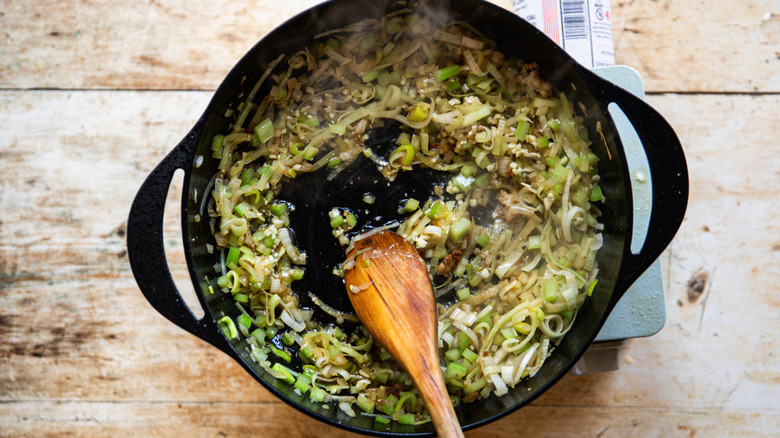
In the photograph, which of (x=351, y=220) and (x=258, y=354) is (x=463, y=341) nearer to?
(x=351, y=220)

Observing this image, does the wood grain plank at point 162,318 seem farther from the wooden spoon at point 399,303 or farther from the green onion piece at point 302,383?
the wooden spoon at point 399,303

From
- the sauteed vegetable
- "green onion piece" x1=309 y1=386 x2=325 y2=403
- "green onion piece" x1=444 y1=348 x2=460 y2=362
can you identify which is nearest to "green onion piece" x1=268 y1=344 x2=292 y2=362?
the sauteed vegetable

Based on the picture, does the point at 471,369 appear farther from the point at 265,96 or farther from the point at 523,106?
the point at 265,96

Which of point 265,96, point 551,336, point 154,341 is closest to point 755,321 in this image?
point 551,336

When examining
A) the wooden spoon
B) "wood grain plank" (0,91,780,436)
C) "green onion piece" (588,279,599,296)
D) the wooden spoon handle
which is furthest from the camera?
"wood grain plank" (0,91,780,436)

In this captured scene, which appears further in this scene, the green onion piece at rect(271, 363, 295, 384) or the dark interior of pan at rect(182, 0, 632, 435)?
the green onion piece at rect(271, 363, 295, 384)

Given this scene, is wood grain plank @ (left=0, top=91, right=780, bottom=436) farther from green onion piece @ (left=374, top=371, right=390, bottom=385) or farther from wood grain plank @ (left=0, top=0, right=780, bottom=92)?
green onion piece @ (left=374, top=371, right=390, bottom=385)

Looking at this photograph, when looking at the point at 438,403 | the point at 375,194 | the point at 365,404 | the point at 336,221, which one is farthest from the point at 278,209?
the point at 438,403
